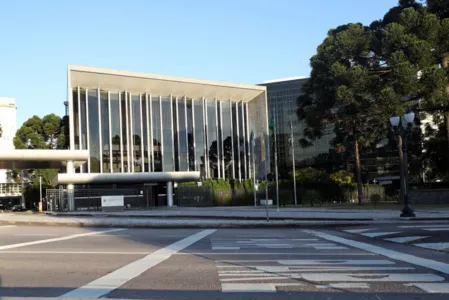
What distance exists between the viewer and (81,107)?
57156 mm

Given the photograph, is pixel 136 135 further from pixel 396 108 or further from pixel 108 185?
pixel 396 108

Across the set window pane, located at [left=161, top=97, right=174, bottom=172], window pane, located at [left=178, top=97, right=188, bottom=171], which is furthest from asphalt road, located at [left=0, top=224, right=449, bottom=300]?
window pane, located at [left=178, top=97, right=188, bottom=171]

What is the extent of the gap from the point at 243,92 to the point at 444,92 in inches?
1406

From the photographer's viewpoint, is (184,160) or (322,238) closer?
(322,238)

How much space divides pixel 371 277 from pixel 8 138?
4073 inches

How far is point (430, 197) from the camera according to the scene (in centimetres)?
3778

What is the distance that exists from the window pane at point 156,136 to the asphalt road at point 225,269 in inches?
1770

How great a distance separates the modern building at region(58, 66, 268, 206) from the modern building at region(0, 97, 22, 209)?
42.2 metres

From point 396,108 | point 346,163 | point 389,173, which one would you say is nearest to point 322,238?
point 396,108

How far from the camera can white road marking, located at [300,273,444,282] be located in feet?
27.5

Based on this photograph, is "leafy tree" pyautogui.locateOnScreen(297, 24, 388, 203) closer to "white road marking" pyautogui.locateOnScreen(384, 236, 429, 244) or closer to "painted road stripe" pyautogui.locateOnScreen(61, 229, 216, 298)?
"white road marking" pyautogui.locateOnScreen(384, 236, 429, 244)

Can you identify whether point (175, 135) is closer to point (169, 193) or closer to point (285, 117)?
point (169, 193)

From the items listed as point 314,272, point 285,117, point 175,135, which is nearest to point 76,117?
point 175,135

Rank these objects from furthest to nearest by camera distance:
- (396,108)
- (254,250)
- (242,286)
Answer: (396,108) < (254,250) < (242,286)
